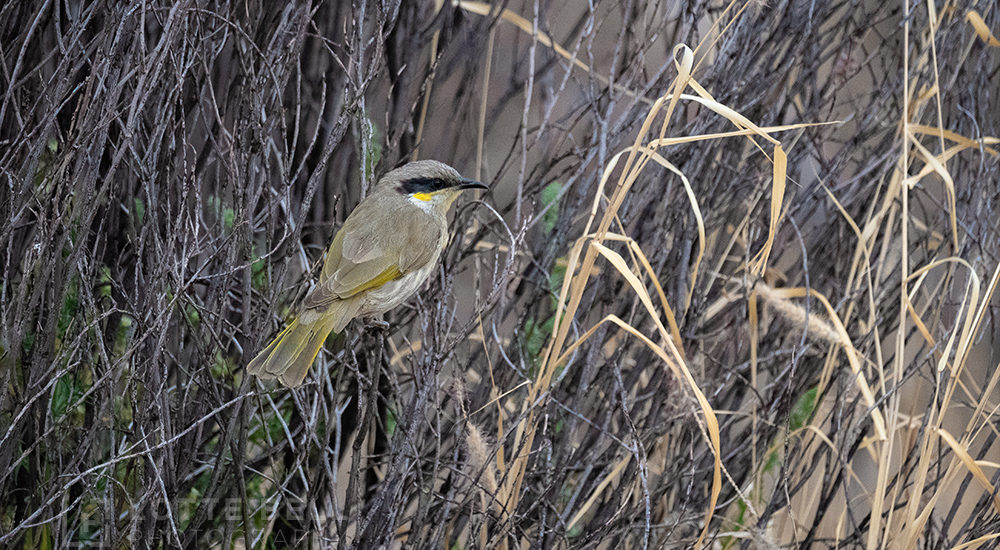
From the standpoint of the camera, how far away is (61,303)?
158cm

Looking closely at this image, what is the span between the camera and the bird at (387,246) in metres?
1.75

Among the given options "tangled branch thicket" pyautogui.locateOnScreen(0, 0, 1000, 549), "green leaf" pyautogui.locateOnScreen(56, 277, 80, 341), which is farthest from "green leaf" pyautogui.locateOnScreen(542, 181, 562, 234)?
"green leaf" pyautogui.locateOnScreen(56, 277, 80, 341)

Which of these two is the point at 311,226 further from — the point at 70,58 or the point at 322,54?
the point at 70,58

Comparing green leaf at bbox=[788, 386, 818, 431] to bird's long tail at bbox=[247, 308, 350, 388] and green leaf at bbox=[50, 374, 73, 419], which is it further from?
green leaf at bbox=[50, 374, 73, 419]

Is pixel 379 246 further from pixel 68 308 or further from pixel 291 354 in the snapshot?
pixel 68 308

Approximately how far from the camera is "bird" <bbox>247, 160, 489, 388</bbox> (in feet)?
5.74

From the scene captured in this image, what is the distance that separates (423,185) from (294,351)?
0.47 m

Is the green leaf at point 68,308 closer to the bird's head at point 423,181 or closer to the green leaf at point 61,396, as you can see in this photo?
the green leaf at point 61,396

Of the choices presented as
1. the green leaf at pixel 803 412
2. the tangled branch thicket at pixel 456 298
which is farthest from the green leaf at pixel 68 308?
the green leaf at pixel 803 412

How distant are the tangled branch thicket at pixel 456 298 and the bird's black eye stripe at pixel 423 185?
101 millimetres

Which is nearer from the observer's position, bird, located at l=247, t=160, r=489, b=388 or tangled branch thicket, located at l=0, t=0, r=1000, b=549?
tangled branch thicket, located at l=0, t=0, r=1000, b=549

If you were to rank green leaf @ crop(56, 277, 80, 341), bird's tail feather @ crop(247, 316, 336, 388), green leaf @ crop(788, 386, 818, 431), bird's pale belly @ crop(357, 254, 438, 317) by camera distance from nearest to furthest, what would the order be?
1. bird's tail feather @ crop(247, 316, 336, 388)
2. green leaf @ crop(56, 277, 80, 341)
3. bird's pale belly @ crop(357, 254, 438, 317)
4. green leaf @ crop(788, 386, 818, 431)

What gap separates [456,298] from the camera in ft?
7.12

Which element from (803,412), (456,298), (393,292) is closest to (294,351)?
(393,292)
